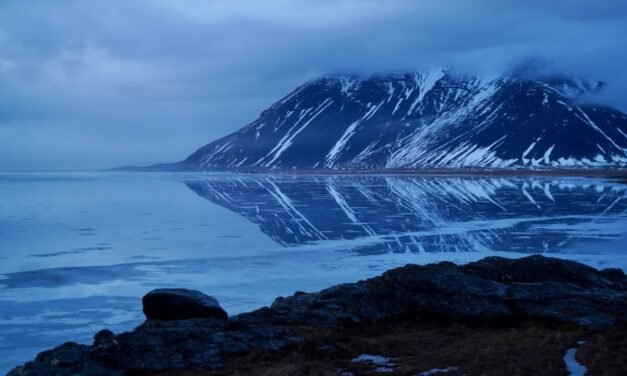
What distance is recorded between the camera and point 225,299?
18578 millimetres

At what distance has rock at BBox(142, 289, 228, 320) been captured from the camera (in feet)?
48.2

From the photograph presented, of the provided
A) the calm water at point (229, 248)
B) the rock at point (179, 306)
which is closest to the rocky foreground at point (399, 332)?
the rock at point (179, 306)

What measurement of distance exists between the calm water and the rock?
1.16 metres

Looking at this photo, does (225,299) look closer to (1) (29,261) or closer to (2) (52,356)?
(2) (52,356)

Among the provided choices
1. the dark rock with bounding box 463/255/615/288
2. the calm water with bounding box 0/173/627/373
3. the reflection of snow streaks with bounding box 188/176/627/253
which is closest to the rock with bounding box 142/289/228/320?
the calm water with bounding box 0/173/627/373

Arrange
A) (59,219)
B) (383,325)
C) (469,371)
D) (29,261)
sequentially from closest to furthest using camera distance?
1. (469,371)
2. (383,325)
3. (29,261)
4. (59,219)

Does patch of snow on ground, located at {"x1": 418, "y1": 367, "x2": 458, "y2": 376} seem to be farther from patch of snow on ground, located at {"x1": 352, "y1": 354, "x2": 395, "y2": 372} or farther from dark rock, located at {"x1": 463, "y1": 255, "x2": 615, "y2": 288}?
dark rock, located at {"x1": 463, "y1": 255, "x2": 615, "y2": 288}

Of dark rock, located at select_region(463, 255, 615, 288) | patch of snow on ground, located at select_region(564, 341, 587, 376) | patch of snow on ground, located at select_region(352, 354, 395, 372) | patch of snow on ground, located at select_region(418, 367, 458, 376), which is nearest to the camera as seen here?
patch of snow on ground, located at select_region(564, 341, 587, 376)

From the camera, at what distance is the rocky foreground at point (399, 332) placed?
10805mm

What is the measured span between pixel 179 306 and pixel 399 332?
5301 millimetres

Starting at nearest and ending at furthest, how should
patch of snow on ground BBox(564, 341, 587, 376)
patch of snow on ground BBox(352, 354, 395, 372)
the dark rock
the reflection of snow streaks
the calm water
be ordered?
patch of snow on ground BBox(564, 341, 587, 376)
patch of snow on ground BBox(352, 354, 395, 372)
the dark rock
the calm water
the reflection of snow streaks

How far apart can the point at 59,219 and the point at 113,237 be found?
11920 mm

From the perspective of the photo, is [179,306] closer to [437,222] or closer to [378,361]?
[378,361]

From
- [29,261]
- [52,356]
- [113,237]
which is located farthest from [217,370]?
[113,237]
